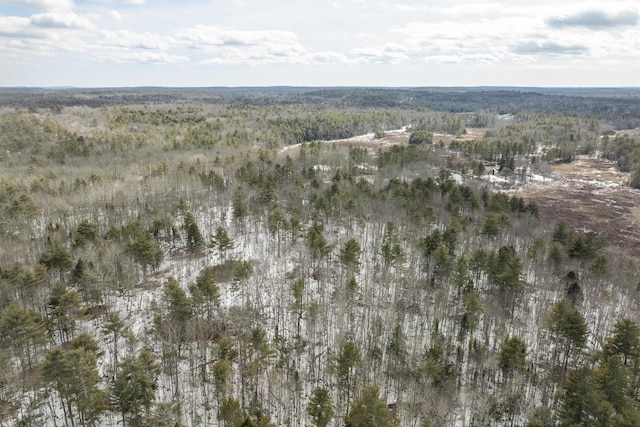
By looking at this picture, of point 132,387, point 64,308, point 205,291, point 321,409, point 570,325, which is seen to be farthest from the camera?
point 205,291

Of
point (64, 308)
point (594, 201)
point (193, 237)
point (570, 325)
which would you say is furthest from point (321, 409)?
point (594, 201)

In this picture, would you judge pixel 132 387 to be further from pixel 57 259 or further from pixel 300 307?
pixel 57 259

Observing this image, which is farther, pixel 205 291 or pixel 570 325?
pixel 205 291

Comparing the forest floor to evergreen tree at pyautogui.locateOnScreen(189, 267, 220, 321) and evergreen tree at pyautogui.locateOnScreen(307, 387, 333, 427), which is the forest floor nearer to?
evergreen tree at pyautogui.locateOnScreen(307, 387, 333, 427)

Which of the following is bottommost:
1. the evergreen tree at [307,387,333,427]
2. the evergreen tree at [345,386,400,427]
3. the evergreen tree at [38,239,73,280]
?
the evergreen tree at [307,387,333,427]

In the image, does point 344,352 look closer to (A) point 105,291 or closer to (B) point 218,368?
(B) point 218,368

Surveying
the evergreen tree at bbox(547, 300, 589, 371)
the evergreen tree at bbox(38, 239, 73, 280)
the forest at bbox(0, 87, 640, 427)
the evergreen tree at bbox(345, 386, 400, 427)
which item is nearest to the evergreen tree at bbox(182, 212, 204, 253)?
the forest at bbox(0, 87, 640, 427)
